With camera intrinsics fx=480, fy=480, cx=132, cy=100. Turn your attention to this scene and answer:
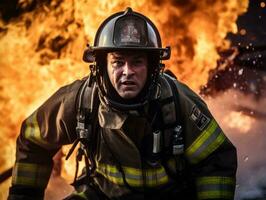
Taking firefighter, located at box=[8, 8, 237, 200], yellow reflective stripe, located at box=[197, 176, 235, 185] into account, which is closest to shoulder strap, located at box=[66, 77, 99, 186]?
firefighter, located at box=[8, 8, 237, 200]

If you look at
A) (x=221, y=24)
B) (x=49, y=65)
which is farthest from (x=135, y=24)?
(x=221, y=24)

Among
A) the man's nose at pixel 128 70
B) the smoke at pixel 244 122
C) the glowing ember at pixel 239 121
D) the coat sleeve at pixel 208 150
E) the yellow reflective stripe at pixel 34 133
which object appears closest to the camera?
the man's nose at pixel 128 70

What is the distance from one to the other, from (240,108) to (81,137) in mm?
5857

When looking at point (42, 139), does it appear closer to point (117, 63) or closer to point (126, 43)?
point (117, 63)

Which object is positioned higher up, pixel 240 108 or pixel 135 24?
pixel 135 24

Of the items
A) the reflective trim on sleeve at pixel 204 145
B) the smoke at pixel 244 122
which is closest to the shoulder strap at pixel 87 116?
the reflective trim on sleeve at pixel 204 145

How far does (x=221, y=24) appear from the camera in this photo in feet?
25.0

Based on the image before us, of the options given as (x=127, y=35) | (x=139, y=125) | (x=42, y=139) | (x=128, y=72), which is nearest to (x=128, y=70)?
(x=128, y=72)

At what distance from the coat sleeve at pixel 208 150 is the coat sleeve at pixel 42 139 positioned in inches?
31.2

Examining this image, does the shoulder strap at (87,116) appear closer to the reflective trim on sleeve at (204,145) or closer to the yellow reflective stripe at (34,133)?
the yellow reflective stripe at (34,133)

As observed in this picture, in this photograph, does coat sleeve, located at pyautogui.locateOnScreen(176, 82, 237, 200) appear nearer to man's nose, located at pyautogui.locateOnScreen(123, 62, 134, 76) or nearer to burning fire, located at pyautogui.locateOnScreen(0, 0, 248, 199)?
→ man's nose, located at pyautogui.locateOnScreen(123, 62, 134, 76)

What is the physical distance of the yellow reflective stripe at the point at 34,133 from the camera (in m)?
3.49

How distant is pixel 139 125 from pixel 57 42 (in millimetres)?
3933

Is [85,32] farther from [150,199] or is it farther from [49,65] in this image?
[150,199]
